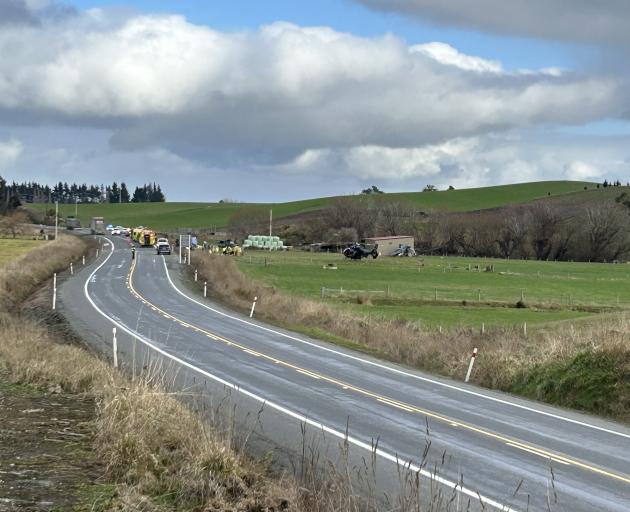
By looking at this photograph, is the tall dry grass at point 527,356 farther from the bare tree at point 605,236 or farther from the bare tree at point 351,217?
the bare tree at point 351,217

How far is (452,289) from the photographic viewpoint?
6194 cm

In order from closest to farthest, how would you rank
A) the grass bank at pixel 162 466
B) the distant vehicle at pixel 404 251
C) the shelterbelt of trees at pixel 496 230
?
1. the grass bank at pixel 162 466
2. the distant vehicle at pixel 404 251
3. the shelterbelt of trees at pixel 496 230

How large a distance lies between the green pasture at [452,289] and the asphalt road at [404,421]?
1723 centimetres

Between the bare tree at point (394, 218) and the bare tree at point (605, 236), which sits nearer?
the bare tree at point (605, 236)

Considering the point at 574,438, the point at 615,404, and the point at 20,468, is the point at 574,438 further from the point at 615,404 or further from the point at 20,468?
the point at 20,468

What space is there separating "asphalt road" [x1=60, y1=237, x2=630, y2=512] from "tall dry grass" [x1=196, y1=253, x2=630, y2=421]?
1.22m

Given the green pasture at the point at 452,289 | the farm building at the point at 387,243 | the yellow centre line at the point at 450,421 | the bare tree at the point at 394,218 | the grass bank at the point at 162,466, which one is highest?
the bare tree at the point at 394,218

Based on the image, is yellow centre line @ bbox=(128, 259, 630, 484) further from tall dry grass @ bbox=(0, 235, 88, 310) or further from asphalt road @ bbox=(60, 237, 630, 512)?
tall dry grass @ bbox=(0, 235, 88, 310)

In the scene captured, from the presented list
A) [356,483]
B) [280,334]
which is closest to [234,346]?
[280,334]

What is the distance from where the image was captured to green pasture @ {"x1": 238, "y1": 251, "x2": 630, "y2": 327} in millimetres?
46531

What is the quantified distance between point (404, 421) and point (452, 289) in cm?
4926

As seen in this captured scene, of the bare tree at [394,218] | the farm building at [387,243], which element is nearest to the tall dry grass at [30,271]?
the farm building at [387,243]

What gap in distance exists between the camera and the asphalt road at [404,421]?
31.1ft

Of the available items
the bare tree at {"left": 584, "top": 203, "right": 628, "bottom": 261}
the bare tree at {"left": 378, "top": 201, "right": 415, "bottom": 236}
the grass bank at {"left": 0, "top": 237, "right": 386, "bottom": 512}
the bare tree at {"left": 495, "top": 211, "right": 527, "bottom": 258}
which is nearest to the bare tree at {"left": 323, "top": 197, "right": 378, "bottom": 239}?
the bare tree at {"left": 378, "top": 201, "right": 415, "bottom": 236}
